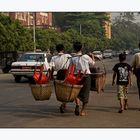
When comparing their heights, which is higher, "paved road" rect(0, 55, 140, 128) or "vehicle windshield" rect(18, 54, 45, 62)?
"vehicle windshield" rect(18, 54, 45, 62)

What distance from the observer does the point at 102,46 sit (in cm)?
9038

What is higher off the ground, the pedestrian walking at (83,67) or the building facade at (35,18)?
the building facade at (35,18)

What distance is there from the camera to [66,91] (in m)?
11.5

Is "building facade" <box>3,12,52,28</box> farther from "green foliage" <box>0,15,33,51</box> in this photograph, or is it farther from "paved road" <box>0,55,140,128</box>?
"paved road" <box>0,55,140,128</box>

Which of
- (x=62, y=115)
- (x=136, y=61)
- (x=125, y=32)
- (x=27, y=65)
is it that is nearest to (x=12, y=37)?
(x=27, y=65)

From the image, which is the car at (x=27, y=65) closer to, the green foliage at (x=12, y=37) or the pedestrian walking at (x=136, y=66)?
the pedestrian walking at (x=136, y=66)

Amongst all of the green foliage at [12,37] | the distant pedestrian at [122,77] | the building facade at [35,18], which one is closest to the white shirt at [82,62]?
the distant pedestrian at [122,77]

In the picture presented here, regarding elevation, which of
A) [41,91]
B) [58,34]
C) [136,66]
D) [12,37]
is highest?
[58,34]

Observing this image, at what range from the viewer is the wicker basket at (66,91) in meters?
11.5

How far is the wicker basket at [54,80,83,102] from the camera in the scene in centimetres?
1147

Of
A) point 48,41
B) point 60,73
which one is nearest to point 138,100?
point 60,73

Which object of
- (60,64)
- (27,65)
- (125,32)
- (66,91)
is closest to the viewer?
(66,91)

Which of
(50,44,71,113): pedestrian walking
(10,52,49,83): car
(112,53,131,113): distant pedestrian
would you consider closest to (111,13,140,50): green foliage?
(10,52,49,83): car

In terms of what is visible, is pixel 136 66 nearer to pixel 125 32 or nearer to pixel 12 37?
pixel 12 37
